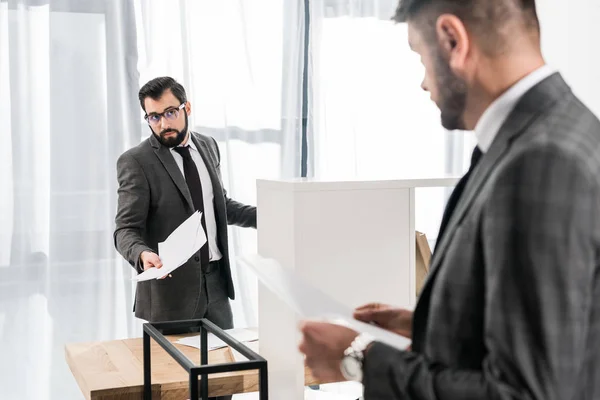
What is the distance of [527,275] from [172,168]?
8.77 feet

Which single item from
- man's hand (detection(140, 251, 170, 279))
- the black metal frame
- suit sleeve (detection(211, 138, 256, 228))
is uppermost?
suit sleeve (detection(211, 138, 256, 228))

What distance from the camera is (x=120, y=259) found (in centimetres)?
404

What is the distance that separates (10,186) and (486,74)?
3.32 m

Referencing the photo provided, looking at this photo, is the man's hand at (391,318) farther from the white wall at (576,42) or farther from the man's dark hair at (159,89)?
the white wall at (576,42)

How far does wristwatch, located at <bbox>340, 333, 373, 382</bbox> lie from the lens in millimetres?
1016

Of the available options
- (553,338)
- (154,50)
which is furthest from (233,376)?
(154,50)

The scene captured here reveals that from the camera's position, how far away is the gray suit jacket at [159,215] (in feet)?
10.8

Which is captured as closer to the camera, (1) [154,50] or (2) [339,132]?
(1) [154,50]

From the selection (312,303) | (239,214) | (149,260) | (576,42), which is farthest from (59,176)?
(312,303)

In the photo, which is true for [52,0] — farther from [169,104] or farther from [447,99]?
[447,99]

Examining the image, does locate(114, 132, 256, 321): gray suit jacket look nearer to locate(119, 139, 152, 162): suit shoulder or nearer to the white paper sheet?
locate(119, 139, 152, 162): suit shoulder

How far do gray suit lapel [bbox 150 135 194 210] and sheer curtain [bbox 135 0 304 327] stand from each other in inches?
28.3

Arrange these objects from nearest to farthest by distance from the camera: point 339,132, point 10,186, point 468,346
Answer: point 468,346 → point 10,186 → point 339,132

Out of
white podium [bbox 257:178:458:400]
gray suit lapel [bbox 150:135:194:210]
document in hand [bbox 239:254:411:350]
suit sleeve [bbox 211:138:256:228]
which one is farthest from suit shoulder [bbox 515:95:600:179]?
suit sleeve [bbox 211:138:256:228]
